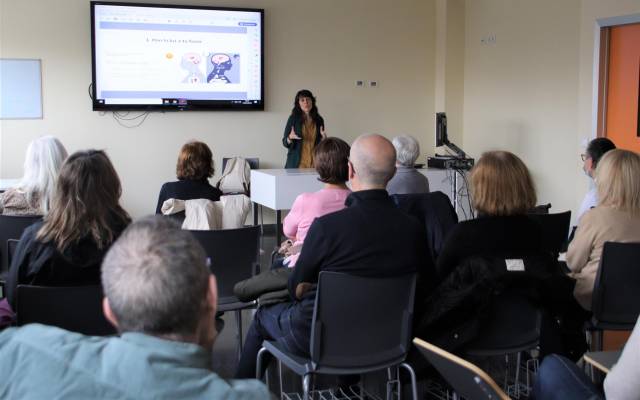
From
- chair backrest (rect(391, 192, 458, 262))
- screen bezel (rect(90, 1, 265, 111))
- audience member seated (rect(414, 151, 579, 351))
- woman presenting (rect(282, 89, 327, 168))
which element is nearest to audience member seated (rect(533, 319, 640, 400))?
audience member seated (rect(414, 151, 579, 351))

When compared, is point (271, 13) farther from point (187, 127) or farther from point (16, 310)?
point (16, 310)

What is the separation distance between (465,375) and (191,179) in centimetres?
281

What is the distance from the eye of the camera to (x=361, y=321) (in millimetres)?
2377

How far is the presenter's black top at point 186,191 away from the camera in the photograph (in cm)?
402

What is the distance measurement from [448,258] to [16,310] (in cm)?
157

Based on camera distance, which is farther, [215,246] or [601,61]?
[601,61]

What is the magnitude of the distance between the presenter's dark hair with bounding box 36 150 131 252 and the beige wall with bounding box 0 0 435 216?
15.9ft

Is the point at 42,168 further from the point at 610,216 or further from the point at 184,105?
the point at 184,105

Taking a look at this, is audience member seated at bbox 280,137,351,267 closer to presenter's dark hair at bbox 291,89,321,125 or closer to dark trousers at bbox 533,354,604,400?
dark trousers at bbox 533,354,604,400

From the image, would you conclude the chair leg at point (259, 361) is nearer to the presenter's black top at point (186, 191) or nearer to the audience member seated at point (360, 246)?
the audience member seated at point (360, 246)

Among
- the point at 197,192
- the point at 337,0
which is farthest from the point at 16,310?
the point at 337,0

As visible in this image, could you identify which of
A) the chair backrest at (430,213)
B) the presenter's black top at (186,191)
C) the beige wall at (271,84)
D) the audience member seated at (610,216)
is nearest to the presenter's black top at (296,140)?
the beige wall at (271,84)

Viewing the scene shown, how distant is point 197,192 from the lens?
13.3 ft

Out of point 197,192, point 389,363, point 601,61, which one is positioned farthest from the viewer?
point 601,61
